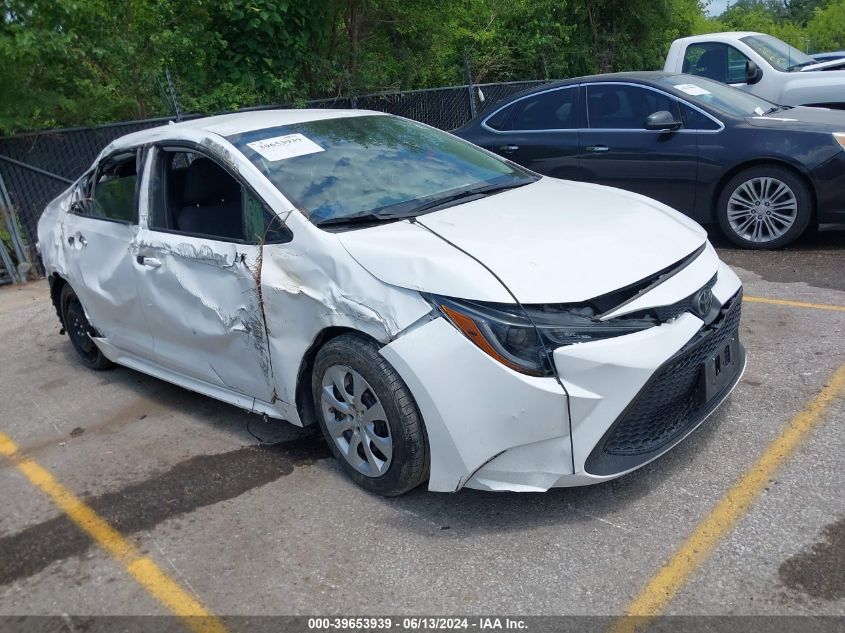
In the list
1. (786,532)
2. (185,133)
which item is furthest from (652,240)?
(185,133)

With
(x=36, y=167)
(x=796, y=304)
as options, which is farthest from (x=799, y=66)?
(x=36, y=167)

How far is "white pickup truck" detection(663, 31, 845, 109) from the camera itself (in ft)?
30.7

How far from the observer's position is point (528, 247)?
10.8 feet

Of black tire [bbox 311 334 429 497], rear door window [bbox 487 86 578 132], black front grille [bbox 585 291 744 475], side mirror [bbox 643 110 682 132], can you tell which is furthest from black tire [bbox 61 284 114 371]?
side mirror [bbox 643 110 682 132]

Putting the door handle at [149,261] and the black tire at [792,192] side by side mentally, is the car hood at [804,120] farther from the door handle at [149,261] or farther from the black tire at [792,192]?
the door handle at [149,261]

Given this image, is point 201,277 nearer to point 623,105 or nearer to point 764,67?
point 623,105

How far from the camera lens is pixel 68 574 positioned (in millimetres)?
3246

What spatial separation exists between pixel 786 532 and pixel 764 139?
4522mm

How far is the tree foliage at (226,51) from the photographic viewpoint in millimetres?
8250

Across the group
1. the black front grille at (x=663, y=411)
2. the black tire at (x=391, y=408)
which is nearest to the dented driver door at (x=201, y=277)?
A: the black tire at (x=391, y=408)

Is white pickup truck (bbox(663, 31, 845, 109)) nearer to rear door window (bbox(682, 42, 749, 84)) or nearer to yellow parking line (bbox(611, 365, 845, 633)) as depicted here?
rear door window (bbox(682, 42, 749, 84))

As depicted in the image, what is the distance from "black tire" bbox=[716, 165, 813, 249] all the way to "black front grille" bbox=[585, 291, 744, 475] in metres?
3.67

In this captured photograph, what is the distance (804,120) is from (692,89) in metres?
0.99

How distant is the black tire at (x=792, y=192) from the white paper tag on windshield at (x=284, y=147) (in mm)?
4154
